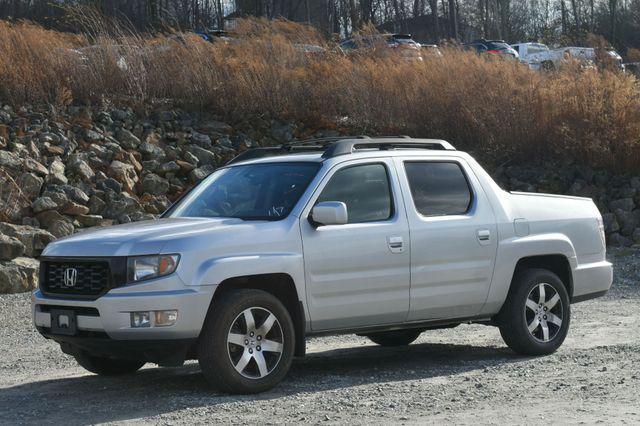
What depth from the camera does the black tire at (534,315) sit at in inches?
372

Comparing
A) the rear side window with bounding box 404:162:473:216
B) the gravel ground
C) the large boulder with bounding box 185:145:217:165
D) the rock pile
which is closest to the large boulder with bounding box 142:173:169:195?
the rock pile

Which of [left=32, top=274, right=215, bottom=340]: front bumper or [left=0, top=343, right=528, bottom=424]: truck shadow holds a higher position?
[left=32, top=274, right=215, bottom=340]: front bumper

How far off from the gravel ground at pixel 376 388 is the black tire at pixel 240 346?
12 centimetres

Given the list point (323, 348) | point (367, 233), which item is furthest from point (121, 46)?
point (367, 233)

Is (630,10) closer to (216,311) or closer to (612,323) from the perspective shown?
(612,323)

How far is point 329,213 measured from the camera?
318 inches

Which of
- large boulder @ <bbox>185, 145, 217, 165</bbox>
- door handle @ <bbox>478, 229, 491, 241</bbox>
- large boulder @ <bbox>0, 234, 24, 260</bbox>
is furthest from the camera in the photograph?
large boulder @ <bbox>185, 145, 217, 165</bbox>

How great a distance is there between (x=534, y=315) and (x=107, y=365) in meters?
3.62

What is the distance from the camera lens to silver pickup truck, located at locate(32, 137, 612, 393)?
7617mm

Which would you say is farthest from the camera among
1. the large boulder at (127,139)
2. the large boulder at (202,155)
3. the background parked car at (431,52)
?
the background parked car at (431,52)

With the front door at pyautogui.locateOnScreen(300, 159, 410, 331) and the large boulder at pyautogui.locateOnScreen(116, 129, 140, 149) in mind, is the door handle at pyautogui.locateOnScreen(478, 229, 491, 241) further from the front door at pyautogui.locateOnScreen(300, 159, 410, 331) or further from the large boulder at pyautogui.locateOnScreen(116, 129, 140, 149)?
the large boulder at pyautogui.locateOnScreen(116, 129, 140, 149)

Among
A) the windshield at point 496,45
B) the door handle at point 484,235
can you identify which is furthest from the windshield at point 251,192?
the windshield at point 496,45

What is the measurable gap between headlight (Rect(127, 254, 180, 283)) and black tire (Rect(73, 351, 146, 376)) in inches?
51.3

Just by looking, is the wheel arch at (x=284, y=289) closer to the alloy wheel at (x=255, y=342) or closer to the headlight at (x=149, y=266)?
the alloy wheel at (x=255, y=342)
